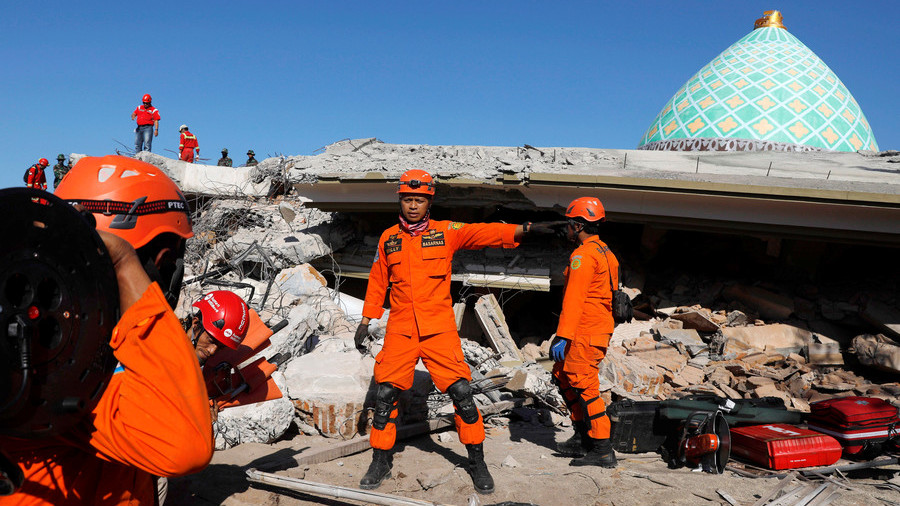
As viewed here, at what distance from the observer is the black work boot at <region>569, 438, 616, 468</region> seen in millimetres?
4711

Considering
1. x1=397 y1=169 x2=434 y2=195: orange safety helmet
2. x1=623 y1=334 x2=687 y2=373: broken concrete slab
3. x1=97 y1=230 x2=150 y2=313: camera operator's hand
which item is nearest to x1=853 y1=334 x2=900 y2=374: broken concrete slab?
x1=623 y1=334 x2=687 y2=373: broken concrete slab

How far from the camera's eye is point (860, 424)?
16.1 ft

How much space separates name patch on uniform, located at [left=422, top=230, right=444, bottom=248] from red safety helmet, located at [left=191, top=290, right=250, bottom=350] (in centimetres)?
200

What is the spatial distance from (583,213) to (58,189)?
3.81m

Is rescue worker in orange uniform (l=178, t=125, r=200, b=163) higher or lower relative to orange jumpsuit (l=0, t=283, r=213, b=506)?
higher

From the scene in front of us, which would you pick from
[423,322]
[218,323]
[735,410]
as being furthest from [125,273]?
[735,410]

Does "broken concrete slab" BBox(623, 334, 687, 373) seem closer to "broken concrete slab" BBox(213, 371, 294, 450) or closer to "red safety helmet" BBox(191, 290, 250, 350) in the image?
"broken concrete slab" BBox(213, 371, 294, 450)

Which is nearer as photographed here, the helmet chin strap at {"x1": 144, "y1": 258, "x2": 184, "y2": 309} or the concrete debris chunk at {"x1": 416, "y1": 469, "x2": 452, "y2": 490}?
the helmet chin strap at {"x1": 144, "y1": 258, "x2": 184, "y2": 309}

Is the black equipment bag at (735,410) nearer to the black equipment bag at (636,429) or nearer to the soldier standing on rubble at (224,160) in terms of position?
the black equipment bag at (636,429)

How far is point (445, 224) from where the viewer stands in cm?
449

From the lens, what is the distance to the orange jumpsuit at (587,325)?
15.4 ft

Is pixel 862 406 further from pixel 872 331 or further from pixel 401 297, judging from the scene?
pixel 401 297

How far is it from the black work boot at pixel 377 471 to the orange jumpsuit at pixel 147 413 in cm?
287

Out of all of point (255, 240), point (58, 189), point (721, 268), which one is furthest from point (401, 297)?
point (721, 268)
